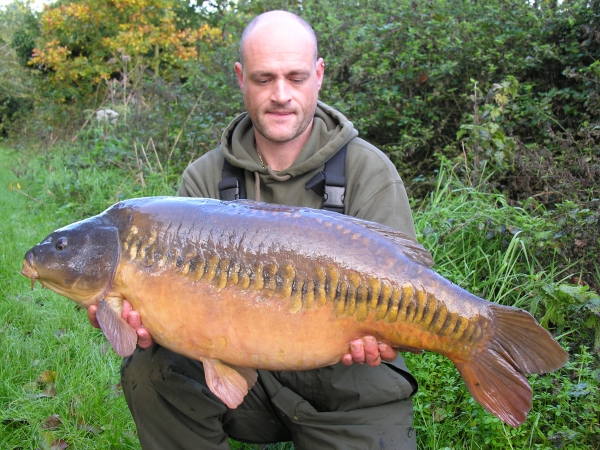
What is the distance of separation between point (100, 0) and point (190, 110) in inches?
246

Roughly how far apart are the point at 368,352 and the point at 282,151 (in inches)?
35.3

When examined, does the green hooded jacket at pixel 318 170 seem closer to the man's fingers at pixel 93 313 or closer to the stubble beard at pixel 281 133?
the stubble beard at pixel 281 133

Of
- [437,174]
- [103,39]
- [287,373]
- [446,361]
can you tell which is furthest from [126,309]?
[103,39]

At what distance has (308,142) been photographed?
7.11 feet

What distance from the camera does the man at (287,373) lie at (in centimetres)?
176

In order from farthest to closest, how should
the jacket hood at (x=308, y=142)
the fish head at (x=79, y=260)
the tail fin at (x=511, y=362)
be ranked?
the jacket hood at (x=308, y=142)
the fish head at (x=79, y=260)
the tail fin at (x=511, y=362)

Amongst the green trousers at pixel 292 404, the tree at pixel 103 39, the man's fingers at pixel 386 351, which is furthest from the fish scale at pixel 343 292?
the tree at pixel 103 39

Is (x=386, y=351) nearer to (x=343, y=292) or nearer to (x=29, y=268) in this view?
(x=343, y=292)

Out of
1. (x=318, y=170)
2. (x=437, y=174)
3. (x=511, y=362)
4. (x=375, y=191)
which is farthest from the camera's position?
(x=437, y=174)

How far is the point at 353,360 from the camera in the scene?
1625mm

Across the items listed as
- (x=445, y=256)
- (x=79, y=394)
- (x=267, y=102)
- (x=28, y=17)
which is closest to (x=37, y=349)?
(x=79, y=394)

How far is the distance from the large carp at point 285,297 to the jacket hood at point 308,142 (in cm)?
45

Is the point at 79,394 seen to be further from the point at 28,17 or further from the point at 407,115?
the point at 28,17

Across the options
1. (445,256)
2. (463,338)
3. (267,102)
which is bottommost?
(445,256)
